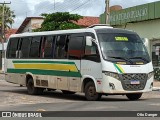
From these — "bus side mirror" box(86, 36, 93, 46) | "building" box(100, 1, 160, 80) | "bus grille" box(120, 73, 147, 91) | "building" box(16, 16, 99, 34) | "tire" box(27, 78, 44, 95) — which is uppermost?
"building" box(16, 16, 99, 34)

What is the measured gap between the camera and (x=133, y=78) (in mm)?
17562

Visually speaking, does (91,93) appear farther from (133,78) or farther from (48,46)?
(48,46)

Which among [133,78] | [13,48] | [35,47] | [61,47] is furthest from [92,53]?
[13,48]

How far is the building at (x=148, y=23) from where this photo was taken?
34562mm

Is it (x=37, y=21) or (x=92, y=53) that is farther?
(x=37, y=21)

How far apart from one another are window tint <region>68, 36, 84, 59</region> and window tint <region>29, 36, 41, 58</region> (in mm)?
2825

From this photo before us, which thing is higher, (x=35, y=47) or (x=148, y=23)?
(x=148, y=23)

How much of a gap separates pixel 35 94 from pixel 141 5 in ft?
54.2

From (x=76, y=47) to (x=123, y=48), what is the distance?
2008 millimetres

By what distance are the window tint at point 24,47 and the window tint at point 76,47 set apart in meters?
3.92

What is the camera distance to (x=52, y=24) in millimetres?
46781

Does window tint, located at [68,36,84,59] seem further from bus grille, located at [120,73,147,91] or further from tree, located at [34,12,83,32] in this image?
tree, located at [34,12,83,32]

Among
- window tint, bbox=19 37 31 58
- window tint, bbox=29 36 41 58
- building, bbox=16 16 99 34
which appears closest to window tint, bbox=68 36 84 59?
window tint, bbox=29 36 41 58

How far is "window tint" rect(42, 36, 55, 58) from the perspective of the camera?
67.4ft
